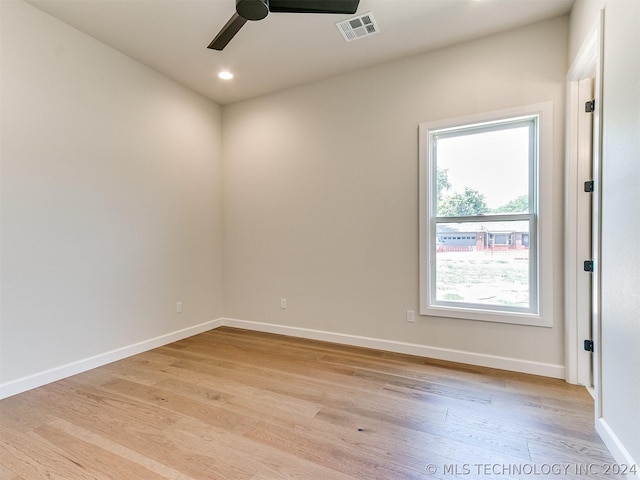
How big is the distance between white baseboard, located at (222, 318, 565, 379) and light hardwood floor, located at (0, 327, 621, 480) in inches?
A: 3.9

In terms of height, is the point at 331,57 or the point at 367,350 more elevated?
the point at 331,57

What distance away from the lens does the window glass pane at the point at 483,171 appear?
281 centimetres

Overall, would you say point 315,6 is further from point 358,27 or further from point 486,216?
point 486,216

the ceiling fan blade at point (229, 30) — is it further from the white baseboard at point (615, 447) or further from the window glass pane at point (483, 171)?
the white baseboard at point (615, 447)

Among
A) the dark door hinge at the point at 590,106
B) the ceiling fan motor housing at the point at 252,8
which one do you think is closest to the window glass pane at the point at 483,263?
the dark door hinge at the point at 590,106

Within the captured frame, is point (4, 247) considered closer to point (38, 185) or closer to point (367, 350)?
point (38, 185)

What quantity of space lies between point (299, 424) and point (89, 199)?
2.64 m

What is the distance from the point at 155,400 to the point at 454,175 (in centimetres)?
317

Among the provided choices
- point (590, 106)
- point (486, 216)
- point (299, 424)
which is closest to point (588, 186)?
point (590, 106)

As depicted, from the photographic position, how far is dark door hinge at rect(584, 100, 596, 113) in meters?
2.40

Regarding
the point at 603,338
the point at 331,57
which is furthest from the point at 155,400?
the point at 331,57

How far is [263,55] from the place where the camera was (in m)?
3.14

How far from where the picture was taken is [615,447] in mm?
1628

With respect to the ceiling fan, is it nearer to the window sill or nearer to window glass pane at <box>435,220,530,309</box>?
window glass pane at <box>435,220,530,309</box>
